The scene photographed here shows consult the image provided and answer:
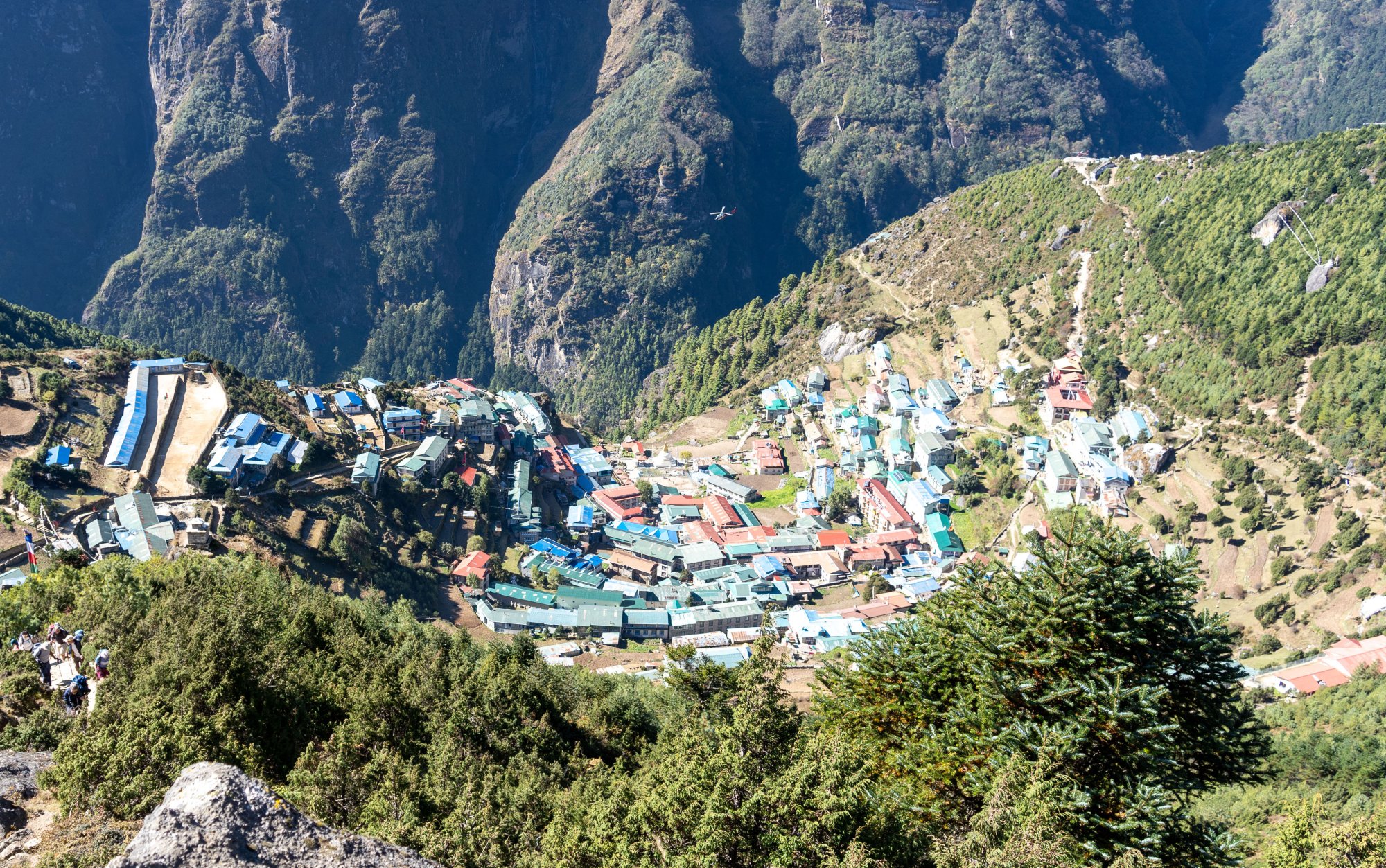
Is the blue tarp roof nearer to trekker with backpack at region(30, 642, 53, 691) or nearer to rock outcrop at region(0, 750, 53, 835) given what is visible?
trekker with backpack at region(30, 642, 53, 691)

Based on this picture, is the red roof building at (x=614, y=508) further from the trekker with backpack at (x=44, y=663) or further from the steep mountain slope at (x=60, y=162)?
the steep mountain slope at (x=60, y=162)

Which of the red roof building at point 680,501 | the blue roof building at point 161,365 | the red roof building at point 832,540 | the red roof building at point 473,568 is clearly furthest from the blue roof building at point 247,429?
the red roof building at point 832,540

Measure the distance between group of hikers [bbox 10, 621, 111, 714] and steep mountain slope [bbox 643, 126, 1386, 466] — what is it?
79.9 m

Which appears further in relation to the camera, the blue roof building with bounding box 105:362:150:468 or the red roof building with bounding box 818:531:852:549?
the red roof building with bounding box 818:531:852:549

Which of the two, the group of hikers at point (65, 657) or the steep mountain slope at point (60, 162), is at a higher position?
the steep mountain slope at point (60, 162)

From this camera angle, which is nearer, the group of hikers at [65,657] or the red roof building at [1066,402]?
the group of hikers at [65,657]

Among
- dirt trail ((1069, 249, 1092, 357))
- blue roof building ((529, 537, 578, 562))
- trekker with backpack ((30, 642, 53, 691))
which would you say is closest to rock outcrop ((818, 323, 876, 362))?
dirt trail ((1069, 249, 1092, 357))

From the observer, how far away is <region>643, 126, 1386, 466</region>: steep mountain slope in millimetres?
75250

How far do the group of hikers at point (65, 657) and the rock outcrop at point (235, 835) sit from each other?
10327 millimetres

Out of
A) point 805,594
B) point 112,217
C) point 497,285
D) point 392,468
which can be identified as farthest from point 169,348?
point 805,594

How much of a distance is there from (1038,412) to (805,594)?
113 ft

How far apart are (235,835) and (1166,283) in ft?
327

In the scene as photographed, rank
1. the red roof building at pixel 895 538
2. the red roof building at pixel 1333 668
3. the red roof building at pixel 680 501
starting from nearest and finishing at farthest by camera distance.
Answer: the red roof building at pixel 1333 668 → the red roof building at pixel 895 538 → the red roof building at pixel 680 501

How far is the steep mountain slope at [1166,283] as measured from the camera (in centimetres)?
Result: 7525
